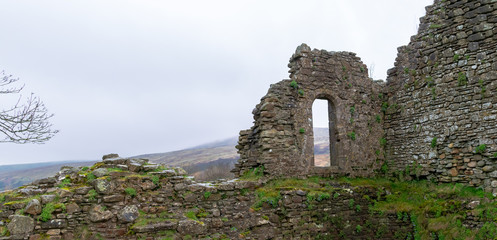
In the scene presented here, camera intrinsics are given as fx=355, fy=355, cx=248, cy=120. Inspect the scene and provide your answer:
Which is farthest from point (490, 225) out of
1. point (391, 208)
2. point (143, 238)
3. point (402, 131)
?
point (143, 238)

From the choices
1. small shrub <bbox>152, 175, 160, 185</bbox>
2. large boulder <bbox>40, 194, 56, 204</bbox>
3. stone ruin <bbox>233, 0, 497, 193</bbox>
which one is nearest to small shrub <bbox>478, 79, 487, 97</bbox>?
stone ruin <bbox>233, 0, 497, 193</bbox>

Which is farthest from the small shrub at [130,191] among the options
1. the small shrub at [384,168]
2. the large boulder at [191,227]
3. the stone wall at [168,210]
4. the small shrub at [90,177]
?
the small shrub at [384,168]

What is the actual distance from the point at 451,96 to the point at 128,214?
1050 centimetres

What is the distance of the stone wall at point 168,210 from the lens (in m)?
8.46

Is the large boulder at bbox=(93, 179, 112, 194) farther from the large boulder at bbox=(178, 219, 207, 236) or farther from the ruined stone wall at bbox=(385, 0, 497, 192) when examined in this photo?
the ruined stone wall at bbox=(385, 0, 497, 192)

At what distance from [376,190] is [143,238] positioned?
8022 millimetres

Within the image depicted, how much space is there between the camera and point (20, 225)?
8055mm

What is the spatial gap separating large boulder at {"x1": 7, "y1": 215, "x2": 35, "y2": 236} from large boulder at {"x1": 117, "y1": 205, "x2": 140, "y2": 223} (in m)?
1.90

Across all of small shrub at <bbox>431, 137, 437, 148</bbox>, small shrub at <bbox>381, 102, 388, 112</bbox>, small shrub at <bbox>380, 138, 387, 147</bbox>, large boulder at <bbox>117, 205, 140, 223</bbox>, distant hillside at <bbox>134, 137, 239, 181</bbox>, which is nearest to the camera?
large boulder at <bbox>117, 205, 140, 223</bbox>

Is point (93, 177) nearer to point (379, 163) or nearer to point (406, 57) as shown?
point (379, 163)

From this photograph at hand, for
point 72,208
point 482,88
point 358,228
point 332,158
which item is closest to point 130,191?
point 72,208

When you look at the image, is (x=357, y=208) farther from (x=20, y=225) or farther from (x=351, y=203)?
(x=20, y=225)

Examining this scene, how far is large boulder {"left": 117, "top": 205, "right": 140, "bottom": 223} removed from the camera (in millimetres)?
8898

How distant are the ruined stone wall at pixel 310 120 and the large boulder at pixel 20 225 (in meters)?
6.75
